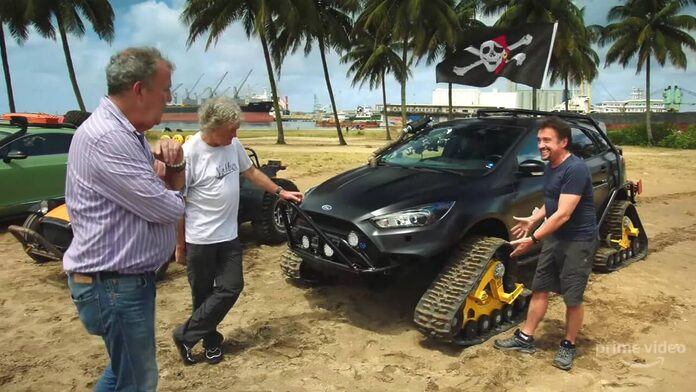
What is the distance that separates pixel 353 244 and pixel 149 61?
2.31 metres

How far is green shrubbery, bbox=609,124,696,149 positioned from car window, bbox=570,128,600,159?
28486 mm

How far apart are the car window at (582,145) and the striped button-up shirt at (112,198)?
4.64m

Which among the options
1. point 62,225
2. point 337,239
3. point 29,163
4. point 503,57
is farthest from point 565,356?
point 29,163

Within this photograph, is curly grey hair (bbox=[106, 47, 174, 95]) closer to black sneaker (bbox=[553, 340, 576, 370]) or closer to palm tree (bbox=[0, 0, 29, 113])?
black sneaker (bbox=[553, 340, 576, 370])

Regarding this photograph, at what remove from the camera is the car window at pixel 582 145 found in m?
5.59

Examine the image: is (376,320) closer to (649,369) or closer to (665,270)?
(649,369)

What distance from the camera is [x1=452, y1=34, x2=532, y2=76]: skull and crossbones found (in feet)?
29.6

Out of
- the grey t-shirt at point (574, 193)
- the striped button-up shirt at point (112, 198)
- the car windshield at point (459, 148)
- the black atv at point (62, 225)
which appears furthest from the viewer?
the black atv at point (62, 225)

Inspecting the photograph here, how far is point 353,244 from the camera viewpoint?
157 inches

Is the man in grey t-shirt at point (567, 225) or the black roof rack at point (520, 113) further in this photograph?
the black roof rack at point (520, 113)

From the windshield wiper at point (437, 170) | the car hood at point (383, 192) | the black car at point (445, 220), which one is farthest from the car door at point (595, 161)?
the car hood at point (383, 192)

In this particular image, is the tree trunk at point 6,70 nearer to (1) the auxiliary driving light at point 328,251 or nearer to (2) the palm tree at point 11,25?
(2) the palm tree at point 11,25

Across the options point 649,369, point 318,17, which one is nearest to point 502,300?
point 649,369

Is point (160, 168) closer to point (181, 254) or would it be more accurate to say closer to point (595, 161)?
point (181, 254)
